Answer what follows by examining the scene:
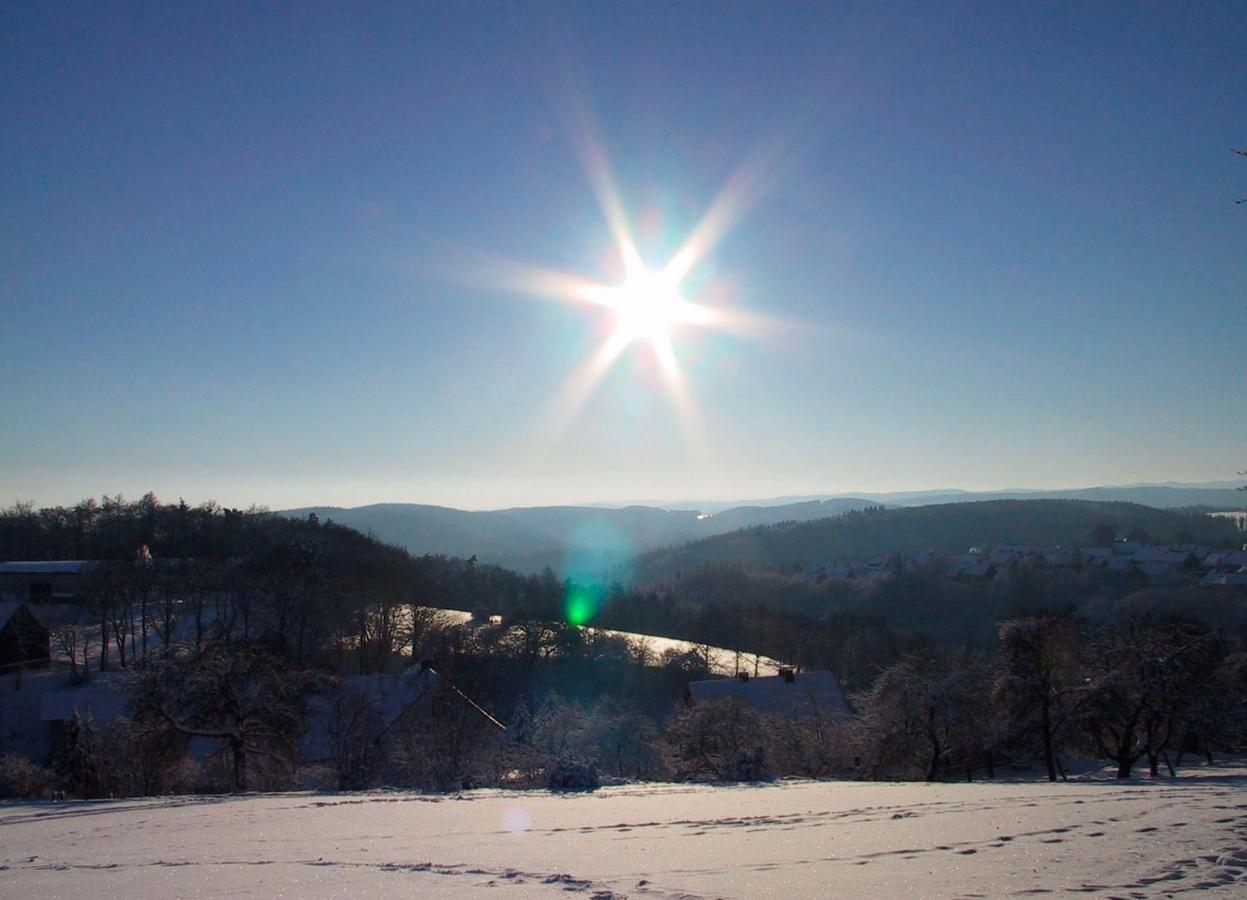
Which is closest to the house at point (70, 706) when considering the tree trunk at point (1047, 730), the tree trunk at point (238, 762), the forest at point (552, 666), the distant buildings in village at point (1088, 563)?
the forest at point (552, 666)

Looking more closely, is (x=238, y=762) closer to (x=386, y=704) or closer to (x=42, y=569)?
(x=386, y=704)

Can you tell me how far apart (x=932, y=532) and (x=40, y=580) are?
15303 centimetres

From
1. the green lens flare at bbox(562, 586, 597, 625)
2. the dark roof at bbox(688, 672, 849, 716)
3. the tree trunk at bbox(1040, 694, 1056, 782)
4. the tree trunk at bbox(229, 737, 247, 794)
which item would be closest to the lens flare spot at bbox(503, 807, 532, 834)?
the tree trunk at bbox(229, 737, 247, 794)

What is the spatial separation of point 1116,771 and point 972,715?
483 centimetres

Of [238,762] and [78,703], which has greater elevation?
[238,762]

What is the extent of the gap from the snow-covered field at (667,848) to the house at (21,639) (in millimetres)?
47671

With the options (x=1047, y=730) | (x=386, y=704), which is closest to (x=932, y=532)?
(x=1047, y=730)

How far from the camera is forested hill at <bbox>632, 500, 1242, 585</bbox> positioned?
153 meters

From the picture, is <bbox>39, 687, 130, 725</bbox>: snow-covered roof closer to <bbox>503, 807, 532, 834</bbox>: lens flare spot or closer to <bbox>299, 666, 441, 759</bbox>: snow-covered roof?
<bbox>299, 666, 441, 759</bbox>: snow-covered roof

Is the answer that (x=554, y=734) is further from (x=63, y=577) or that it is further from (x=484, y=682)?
(x=63, y=577)

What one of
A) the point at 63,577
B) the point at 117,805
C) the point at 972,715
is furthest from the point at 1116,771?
the point at 63,577

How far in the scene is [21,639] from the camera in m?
50.0

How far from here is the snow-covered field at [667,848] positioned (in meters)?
6.00

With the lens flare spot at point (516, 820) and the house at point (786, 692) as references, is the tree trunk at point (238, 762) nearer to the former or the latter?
the lens flare spot at point (516, 820)
